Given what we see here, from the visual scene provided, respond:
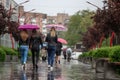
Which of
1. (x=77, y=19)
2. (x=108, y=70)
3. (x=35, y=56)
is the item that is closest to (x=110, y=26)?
(x=35, y=56)

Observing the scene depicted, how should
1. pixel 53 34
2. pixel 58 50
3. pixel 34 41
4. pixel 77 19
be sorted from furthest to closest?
pixel 77 19 → pixel 58 50 → pixel 34 41 → pixel 53 34

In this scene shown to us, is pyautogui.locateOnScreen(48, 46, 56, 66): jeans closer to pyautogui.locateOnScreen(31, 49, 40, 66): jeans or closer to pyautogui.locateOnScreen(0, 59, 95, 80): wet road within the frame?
pyautogui.locateOnScreen(0, 59, 95, 80): wet road

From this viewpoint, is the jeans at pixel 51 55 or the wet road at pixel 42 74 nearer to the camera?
the wet road at pixel 42 74

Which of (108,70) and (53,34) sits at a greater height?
(53,34)

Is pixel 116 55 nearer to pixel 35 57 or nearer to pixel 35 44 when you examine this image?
pixel 35 44

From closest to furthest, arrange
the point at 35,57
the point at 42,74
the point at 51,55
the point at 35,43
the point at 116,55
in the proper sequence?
1. the point at 116,55
2. the point at 42,74
3. the point at 51,55
4. the point at 35,43
5. the point at 35,57

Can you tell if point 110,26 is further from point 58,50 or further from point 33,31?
point 33,31

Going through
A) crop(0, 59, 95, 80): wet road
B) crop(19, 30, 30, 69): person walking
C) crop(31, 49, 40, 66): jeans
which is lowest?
crop(0, 59, 95, 80): wet road

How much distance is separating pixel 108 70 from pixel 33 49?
6137 mm

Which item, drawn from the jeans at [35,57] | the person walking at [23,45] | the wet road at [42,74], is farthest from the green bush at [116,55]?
the jeans at [35,57]

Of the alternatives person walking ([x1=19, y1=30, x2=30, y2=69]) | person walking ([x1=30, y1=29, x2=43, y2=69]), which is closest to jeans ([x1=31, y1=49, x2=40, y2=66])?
person walking ([x1=30, y1=29, x2=43, y2=69])

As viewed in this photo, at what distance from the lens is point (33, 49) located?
70.0ft

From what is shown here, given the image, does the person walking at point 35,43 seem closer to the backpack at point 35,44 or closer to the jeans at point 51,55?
the backpack at point 35,44

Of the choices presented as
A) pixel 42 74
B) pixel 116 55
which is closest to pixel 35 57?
pixel 42 74
